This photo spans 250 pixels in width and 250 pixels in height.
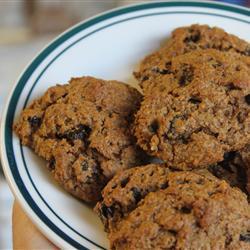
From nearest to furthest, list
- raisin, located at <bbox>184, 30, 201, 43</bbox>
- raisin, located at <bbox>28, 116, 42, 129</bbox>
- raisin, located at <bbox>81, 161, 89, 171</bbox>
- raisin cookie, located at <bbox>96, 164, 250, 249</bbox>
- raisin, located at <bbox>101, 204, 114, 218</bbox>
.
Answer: raisin cookie, located at <bbox>96, 164, 250, 249</bbox> < raisin, located at <bbox>101, 204, 114, 218</bbox> < raisin, located at <bbox>81, 161, 89, 171</bbox> < raisin, located at <bbox>28, 116, 42, 129</bbox> < raisin, located at <bbox>184, 30, 201, 43</bbox>

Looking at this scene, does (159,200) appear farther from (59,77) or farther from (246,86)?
(59,77)

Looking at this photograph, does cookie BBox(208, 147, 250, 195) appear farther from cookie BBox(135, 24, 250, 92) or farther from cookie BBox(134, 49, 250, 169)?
cookie BBox(135, 24, 250, 92)

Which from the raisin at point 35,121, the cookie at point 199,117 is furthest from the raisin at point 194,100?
the raisin at point 35,121

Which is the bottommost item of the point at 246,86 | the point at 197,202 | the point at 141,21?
the point at 197,202

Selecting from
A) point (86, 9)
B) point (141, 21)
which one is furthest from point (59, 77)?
point (86, 9)

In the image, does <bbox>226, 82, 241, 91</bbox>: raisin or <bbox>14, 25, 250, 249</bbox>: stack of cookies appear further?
<bbox>226, 82, 241, 91</bbox>: raisin

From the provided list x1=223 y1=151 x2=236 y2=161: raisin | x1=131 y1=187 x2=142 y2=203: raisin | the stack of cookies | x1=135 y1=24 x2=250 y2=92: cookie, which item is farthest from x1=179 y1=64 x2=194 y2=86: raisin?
x1=131 y1=187 x2=142 y2=203: raisin
